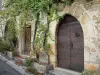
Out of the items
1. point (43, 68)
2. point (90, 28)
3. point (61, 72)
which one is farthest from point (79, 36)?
point (43, 68)

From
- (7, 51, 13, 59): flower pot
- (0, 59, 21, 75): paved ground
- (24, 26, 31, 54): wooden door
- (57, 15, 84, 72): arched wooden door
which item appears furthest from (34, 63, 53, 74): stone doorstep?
(7, 51, 13, 59): flower pot

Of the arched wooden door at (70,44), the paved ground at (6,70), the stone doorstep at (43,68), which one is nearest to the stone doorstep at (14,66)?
the paved ground at (6,70)

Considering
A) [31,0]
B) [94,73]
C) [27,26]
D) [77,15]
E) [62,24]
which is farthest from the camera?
[27,26]

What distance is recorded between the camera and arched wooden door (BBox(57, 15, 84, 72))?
6031mm

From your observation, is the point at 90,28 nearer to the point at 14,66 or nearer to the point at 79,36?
the point at 79,36

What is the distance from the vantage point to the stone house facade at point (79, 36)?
525cm

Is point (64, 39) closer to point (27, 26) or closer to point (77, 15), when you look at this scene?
point (77, 15)

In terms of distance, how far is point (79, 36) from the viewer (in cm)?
604

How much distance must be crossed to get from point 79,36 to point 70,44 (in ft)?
1.73

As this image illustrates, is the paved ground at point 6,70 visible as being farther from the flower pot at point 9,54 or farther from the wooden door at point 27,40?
the wooden door at point 27,40

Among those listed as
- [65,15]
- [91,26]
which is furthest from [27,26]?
[91,26]

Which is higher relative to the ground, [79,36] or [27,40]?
[79,36]

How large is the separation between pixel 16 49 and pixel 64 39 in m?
3.96

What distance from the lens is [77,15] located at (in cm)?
585
